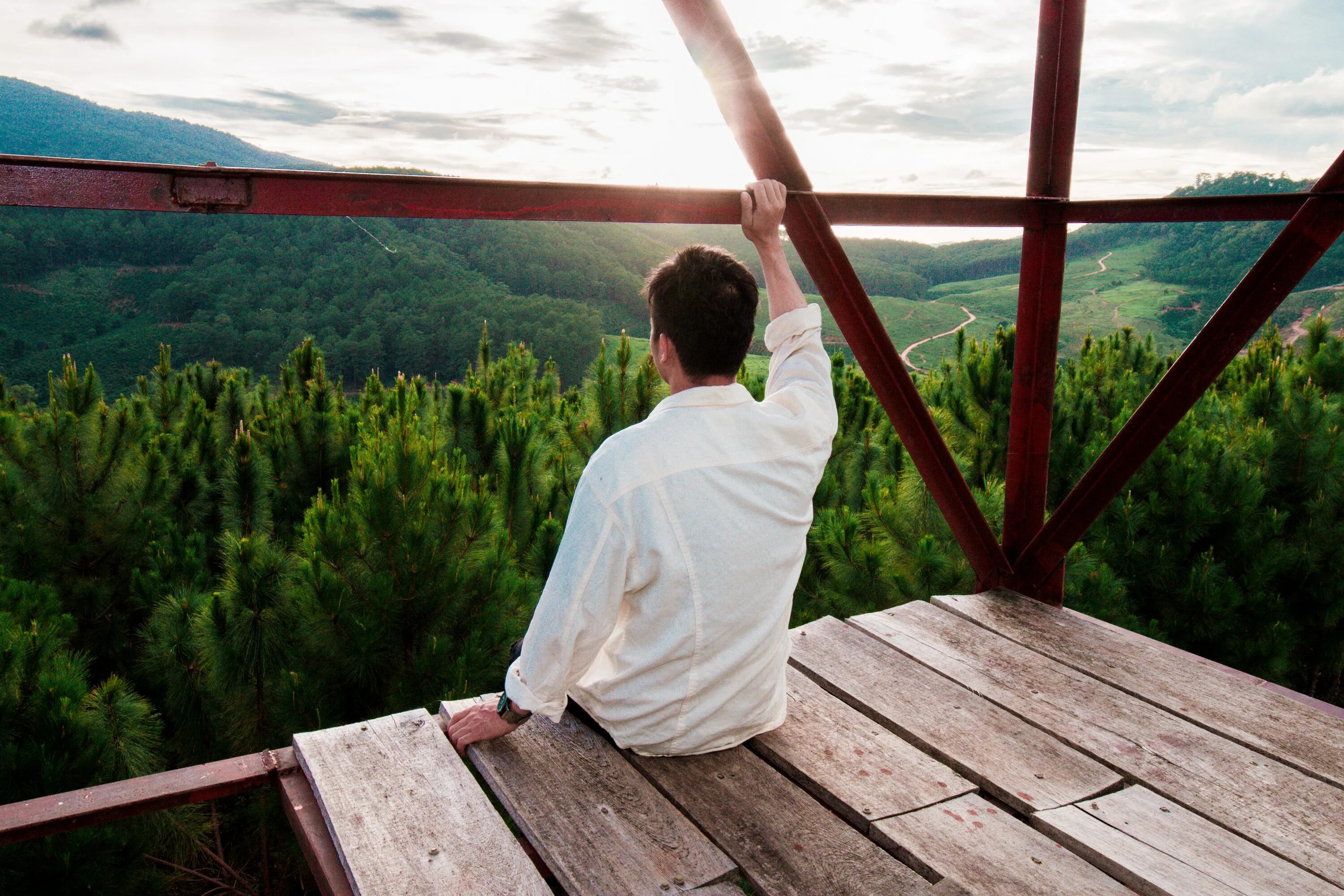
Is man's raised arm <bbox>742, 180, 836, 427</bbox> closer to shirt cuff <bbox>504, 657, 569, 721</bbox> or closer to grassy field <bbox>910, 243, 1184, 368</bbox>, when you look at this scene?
shirt cuff <bbox>504, 657, 569, 721</bbox>

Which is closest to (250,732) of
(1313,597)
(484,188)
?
(484,188)

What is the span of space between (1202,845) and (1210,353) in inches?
46.9

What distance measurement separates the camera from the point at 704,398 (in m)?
1.56

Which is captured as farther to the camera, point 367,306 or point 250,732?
point 367,306

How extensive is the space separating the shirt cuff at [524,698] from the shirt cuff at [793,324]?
A: 837mm

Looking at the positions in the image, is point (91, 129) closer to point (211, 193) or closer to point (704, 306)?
point (211, 193)

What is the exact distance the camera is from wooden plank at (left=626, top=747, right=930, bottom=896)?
1.43 meters

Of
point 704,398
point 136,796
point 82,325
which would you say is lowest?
point 82,325

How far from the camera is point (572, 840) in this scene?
1.50 meters

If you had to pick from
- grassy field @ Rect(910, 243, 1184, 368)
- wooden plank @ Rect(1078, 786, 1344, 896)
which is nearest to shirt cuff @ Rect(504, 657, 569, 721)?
wooden plank @ Rect(1078, 786, 1344, 896)

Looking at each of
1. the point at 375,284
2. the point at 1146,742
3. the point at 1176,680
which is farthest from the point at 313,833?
the point at 375,284

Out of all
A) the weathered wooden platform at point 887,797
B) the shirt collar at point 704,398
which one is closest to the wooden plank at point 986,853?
the weathered wooden platform at point 887,797

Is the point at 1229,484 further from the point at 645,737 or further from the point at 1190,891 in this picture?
the point at 645,737

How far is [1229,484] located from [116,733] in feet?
14.5
